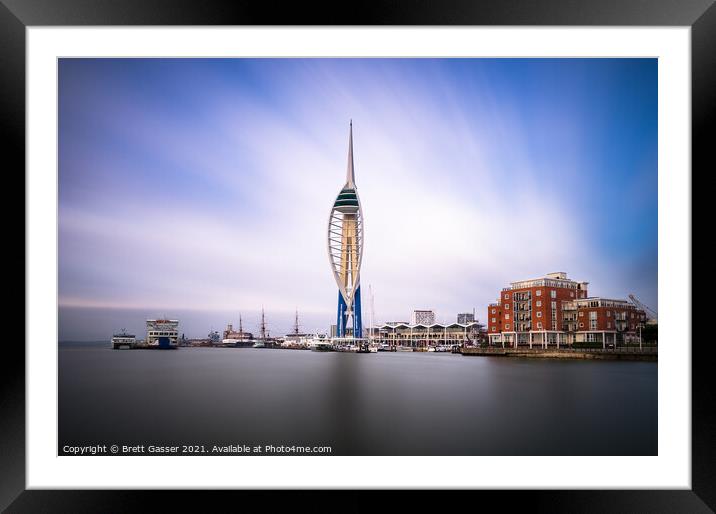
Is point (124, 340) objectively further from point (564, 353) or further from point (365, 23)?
point (365, 23)


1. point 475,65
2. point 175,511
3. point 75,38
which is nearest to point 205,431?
point 175,511

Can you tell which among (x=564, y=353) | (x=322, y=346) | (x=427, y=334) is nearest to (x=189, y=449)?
(x=564, y=353)

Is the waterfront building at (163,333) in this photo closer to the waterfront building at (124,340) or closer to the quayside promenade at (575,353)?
the waterfront building at (124,340)

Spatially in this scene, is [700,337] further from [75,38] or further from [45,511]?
[75,38]

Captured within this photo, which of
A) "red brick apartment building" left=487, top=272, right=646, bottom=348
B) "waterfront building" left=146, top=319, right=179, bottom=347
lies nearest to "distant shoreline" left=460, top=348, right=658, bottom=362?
"red brick apartment building" left=487, top=272, right=646, bottom=348

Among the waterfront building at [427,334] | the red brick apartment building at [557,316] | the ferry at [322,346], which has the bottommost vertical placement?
the ferry at [322,346]

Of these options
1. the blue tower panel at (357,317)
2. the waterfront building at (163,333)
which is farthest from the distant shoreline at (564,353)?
the waterfront building at (163,333)
